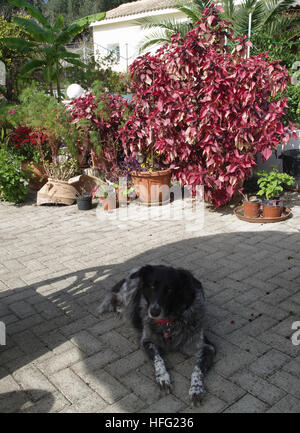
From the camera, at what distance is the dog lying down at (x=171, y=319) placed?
3215 mm

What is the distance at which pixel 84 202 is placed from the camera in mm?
8266

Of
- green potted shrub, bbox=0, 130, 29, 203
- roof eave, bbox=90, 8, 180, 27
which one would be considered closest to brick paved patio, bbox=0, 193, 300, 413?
green potted shrub, bbox=0, 130, 29, 203

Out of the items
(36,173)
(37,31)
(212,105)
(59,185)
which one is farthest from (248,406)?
(37,31)

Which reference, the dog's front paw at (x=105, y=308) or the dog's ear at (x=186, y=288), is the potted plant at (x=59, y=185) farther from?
the dog's ear at (x=186, y=288)

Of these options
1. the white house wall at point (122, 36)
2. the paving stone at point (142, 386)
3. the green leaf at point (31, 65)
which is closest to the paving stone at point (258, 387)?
the paving stone at point (142, 386)

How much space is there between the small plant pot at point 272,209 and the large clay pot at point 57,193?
14.0ft

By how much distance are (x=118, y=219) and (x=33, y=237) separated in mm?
1675

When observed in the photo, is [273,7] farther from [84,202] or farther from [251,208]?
[84,202]

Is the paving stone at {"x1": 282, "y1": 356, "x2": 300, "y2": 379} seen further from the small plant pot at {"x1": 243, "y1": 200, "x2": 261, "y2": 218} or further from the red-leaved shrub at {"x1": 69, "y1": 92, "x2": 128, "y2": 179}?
the red-leaved shrub at {"x1": 69, "y1": 92, "x2": 128, "y2": 179}

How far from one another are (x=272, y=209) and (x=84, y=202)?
3.86 metres

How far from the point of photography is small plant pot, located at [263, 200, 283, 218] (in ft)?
23.1

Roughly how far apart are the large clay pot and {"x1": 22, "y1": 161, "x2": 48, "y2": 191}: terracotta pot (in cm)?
80
